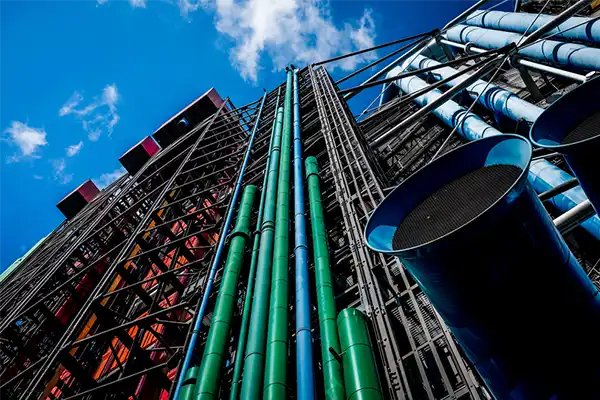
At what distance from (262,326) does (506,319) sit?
4077mm

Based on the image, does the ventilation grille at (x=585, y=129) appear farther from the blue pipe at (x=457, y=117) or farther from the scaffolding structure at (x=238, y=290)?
the blue pipe at (x=457, y=117)

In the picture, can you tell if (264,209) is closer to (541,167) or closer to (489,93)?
(541,167)

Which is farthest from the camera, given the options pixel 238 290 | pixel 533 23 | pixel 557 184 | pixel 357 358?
pixel 533 23

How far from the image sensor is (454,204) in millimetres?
2893

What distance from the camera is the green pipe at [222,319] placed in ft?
18.6

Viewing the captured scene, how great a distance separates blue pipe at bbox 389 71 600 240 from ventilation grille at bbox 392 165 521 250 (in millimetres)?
6343

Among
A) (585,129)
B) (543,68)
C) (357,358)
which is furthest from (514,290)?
(543,68)

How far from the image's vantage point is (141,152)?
27.6m

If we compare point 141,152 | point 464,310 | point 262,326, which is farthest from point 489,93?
point 141,152

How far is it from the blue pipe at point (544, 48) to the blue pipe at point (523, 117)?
1923mm

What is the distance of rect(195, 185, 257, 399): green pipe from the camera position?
18.6ft

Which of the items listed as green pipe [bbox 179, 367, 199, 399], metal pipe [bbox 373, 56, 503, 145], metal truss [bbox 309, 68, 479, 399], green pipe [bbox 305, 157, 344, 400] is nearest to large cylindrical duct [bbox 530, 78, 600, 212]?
metal truss [bbox 309, 68, 479, 399]

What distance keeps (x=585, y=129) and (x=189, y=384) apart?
21.6 ft

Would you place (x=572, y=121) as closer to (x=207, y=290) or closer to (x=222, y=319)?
(x=222, y=319)
